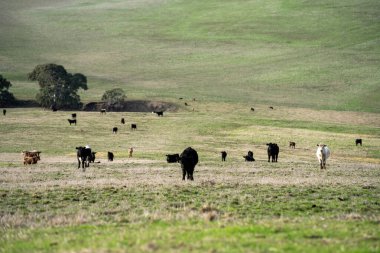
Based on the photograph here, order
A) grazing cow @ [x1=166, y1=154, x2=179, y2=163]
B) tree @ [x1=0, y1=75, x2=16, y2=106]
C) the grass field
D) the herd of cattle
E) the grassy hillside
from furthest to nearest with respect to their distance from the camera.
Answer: the grassy hillside < tree @ [x1=0, y1=75, x2=16, y2=106] < grazing cow @ [x1=166, y1=154, x2=179, y2=163] < the herd of cattle < the grass field

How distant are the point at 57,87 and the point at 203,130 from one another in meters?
34.8

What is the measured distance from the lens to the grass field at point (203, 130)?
1230cm

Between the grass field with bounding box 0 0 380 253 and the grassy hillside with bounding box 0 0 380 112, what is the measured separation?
64 cm

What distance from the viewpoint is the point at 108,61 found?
12825 centimetres

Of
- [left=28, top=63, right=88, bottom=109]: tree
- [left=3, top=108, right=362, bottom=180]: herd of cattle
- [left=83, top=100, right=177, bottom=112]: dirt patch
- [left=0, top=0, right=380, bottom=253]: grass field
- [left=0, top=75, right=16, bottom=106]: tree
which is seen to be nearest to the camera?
Result: [left=0, top=0, right=380, bottom=253]: grass field

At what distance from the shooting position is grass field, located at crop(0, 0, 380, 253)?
12.3 m

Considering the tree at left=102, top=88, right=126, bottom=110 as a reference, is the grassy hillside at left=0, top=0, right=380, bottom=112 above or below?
above

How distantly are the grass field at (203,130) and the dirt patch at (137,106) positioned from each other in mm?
1904

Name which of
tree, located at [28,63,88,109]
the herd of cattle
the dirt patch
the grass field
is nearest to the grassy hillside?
the grass field

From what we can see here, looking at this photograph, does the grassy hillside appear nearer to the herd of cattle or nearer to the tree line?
the tree line

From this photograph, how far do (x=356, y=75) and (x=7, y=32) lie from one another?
9834cm

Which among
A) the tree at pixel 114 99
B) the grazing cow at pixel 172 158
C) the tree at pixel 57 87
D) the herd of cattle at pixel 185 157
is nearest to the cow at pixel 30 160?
the herd of cattle at pixel 185 157

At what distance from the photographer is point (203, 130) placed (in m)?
61.8

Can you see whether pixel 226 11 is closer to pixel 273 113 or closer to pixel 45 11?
pixel 45 11
